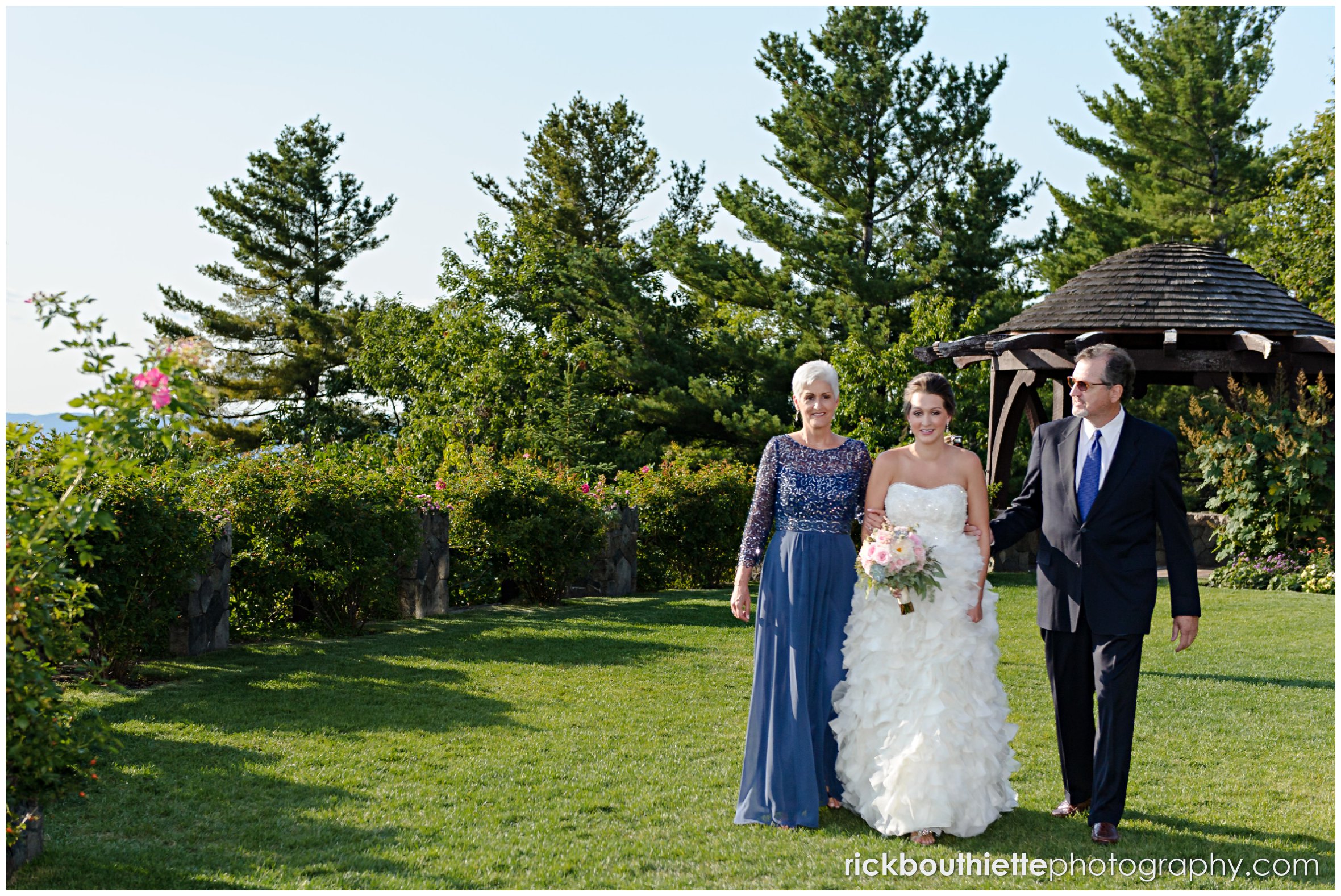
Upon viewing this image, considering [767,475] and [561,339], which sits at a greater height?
[561,339]

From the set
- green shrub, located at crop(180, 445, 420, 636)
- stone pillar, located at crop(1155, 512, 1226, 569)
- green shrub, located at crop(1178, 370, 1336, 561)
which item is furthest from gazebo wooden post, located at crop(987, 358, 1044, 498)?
green shrub, located at crop(180, 445, 420, 636)

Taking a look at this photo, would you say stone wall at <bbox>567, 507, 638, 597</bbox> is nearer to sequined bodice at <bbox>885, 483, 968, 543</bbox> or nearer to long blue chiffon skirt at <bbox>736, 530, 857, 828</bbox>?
long blue chiffon skirt at <bbox>736, 530, 857, 828</bbox>

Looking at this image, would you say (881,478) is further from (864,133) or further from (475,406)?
(864,133)

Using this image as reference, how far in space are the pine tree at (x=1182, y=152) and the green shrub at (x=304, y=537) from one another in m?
20.1

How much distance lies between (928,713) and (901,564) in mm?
630

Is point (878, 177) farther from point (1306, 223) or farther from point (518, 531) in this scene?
point (518, 531)

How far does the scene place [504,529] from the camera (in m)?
12.7

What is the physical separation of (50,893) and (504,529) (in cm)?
885

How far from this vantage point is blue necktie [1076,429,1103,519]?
4871mm

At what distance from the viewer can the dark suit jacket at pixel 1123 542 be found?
4.72m

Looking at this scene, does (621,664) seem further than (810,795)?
Yes

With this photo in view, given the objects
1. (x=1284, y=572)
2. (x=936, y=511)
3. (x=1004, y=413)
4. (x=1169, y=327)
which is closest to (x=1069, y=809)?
(x=936, y=511)

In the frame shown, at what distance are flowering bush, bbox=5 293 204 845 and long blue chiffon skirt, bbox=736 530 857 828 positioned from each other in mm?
2565

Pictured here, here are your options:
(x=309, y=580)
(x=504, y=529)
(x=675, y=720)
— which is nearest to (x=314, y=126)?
(x=504, y=529)
